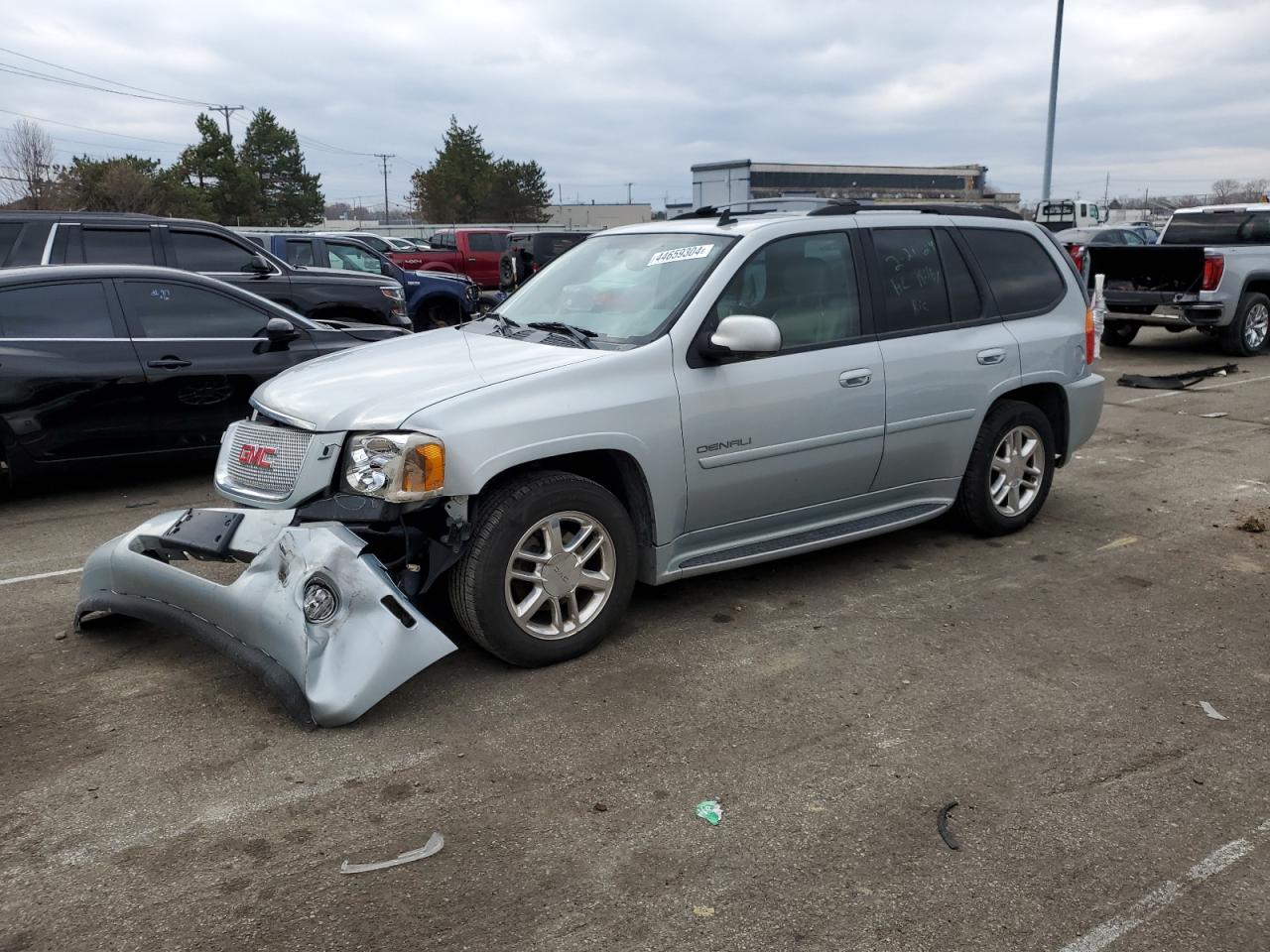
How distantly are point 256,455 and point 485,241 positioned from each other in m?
28.9

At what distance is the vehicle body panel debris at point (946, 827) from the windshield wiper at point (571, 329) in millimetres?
2355

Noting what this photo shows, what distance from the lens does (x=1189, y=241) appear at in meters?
15.3

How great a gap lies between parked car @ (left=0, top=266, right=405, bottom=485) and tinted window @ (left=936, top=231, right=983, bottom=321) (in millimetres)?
4359

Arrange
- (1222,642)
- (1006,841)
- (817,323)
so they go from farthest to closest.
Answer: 1. (817,323)
2. (1222,642)
3. (1006,841)

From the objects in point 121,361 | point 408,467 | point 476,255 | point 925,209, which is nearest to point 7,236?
point 121,361

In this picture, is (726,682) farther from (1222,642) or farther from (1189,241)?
(1189,241)

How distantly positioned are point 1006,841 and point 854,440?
2.34 metres

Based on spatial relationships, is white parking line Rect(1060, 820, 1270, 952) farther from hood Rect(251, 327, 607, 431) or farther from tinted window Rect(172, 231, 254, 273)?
tinted window Rect(172, 231, 254, 273)

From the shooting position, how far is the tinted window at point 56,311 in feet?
22.6

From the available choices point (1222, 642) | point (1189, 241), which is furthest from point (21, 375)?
point (1189, 241)

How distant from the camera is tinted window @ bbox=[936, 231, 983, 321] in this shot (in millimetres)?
5645

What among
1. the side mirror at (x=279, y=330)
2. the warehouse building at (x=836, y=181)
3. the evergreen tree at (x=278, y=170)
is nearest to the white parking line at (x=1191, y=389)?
the side mirror at (x=279, y=330)

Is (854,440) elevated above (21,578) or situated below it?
above

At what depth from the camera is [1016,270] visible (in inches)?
236
